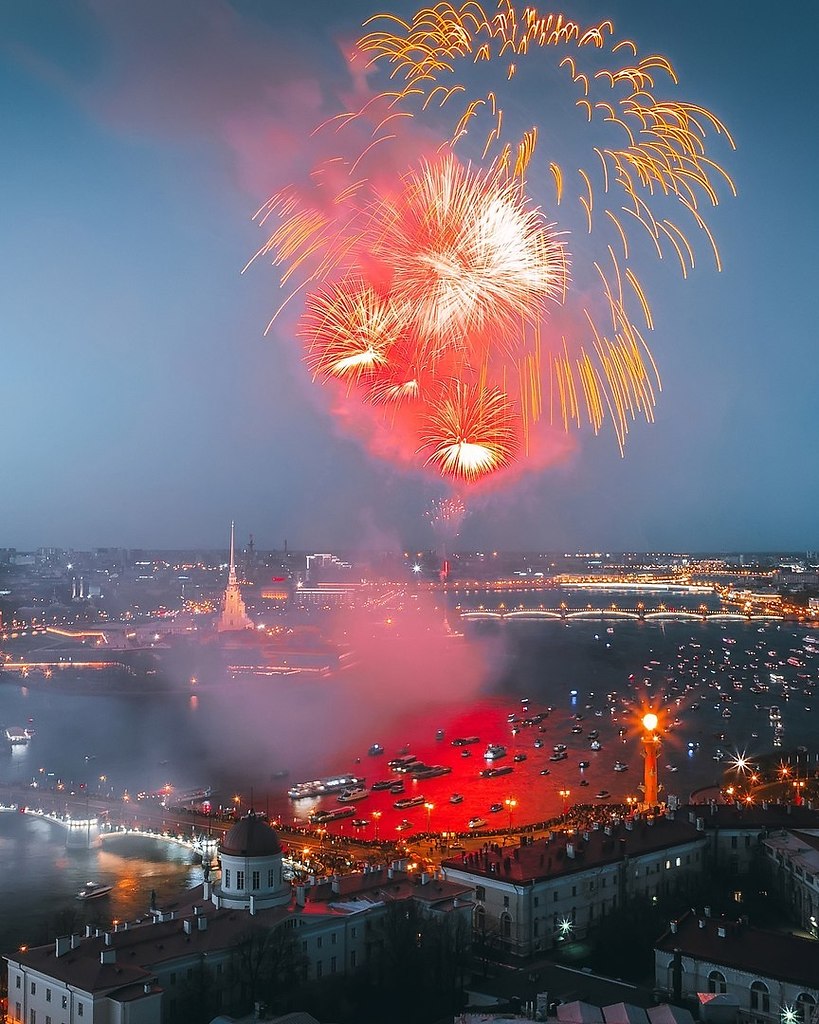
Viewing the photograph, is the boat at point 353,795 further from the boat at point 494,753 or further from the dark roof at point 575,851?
the dark roof at point 575,851

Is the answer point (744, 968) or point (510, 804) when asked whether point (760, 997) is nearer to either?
point (744, 968)

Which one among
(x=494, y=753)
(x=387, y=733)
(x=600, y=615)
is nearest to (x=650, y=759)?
(x=494, y=753)

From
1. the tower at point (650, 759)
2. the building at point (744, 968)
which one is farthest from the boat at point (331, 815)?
the building at point (744, 968)

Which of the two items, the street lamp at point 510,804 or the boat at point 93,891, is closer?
the boat at point 93,891

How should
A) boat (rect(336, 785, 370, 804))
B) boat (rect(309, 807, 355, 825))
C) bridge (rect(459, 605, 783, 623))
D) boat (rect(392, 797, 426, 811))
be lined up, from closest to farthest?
boat (rect(309, 807, 355, 825)) → boat (rect(392, 797, 426, 811)) → boat (rect(336, 785, 370, 804)) → bridge (rect(459, 605, 783, 623))

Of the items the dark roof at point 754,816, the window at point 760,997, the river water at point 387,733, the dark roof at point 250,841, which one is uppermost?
the dark roof at point 250,841

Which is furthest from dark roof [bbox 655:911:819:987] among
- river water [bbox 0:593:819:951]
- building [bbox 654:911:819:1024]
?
river water [bbox 0:593:819:951]

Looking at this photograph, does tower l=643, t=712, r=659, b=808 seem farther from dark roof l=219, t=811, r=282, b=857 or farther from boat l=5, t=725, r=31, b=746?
boat l=5, t=725, r=31, b=746
